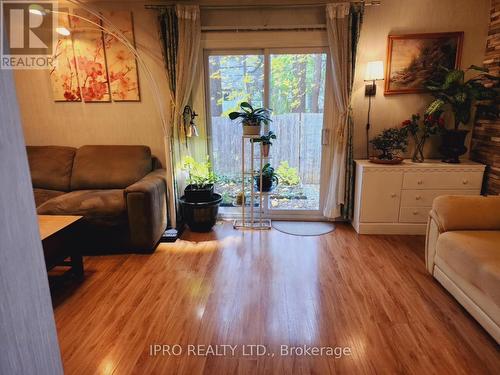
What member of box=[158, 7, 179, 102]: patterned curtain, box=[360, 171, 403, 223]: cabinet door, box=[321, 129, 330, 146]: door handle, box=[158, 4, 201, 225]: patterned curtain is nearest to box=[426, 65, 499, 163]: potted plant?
box=[360, 171, 403, 223]: cabinet door

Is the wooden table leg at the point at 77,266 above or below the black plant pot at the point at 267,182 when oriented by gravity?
below

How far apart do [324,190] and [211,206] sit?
1.37m

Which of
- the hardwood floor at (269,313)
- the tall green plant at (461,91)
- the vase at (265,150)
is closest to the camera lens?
the hardwood floor at (269,313)

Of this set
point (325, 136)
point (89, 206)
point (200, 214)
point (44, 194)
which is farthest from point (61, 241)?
point (325, 136)

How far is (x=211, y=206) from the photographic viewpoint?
341 centimetres

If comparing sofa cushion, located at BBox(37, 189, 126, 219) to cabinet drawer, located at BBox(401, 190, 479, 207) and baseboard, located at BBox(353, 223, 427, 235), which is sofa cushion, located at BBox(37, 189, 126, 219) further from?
cabinet drawer, located at BBox(401, 190, 479, 207)

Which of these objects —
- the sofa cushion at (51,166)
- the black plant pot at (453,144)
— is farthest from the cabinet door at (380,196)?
the sofa cushion at (51,166)

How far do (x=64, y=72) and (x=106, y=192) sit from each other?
1621mm

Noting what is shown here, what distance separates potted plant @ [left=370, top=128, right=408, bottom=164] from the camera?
3.27m

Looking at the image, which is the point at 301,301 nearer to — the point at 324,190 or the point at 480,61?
the point at 324,190

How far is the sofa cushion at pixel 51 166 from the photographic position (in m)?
3.36

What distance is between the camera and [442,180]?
3.20 metres

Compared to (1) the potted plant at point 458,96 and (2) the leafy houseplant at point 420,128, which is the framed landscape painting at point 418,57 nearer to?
(1) the potted plant at point 458,96

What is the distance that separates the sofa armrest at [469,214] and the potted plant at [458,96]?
1060 mm
